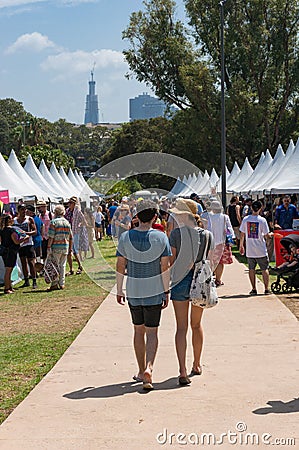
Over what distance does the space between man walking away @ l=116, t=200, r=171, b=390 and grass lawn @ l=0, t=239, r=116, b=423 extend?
1.23m

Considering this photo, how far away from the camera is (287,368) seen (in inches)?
Result: 316

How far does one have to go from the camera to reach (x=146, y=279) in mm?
7633

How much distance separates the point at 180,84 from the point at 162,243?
1751 inches

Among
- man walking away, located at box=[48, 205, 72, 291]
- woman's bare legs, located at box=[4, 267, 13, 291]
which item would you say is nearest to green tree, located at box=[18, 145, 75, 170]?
woman's bare legs, located at box=[4, 267, 13, 291]

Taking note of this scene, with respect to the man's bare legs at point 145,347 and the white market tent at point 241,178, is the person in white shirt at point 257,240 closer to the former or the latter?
the man's bare legs at point 145,347

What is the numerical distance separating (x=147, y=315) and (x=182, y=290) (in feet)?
1.43

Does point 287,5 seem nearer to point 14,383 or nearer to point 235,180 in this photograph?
point 235,180

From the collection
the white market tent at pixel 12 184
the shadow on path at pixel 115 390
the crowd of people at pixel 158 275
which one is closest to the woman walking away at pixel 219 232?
the crowd of people at pixel 158 275

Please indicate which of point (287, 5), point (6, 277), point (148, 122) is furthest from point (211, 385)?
point (148, 122)

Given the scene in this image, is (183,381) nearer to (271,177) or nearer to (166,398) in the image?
(166,398)

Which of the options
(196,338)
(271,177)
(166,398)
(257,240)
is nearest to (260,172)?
(271,177)

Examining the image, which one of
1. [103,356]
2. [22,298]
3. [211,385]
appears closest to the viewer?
[211,385]

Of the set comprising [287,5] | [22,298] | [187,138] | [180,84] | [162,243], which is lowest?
[22,298]

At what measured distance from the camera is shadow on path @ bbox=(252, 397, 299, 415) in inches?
255
